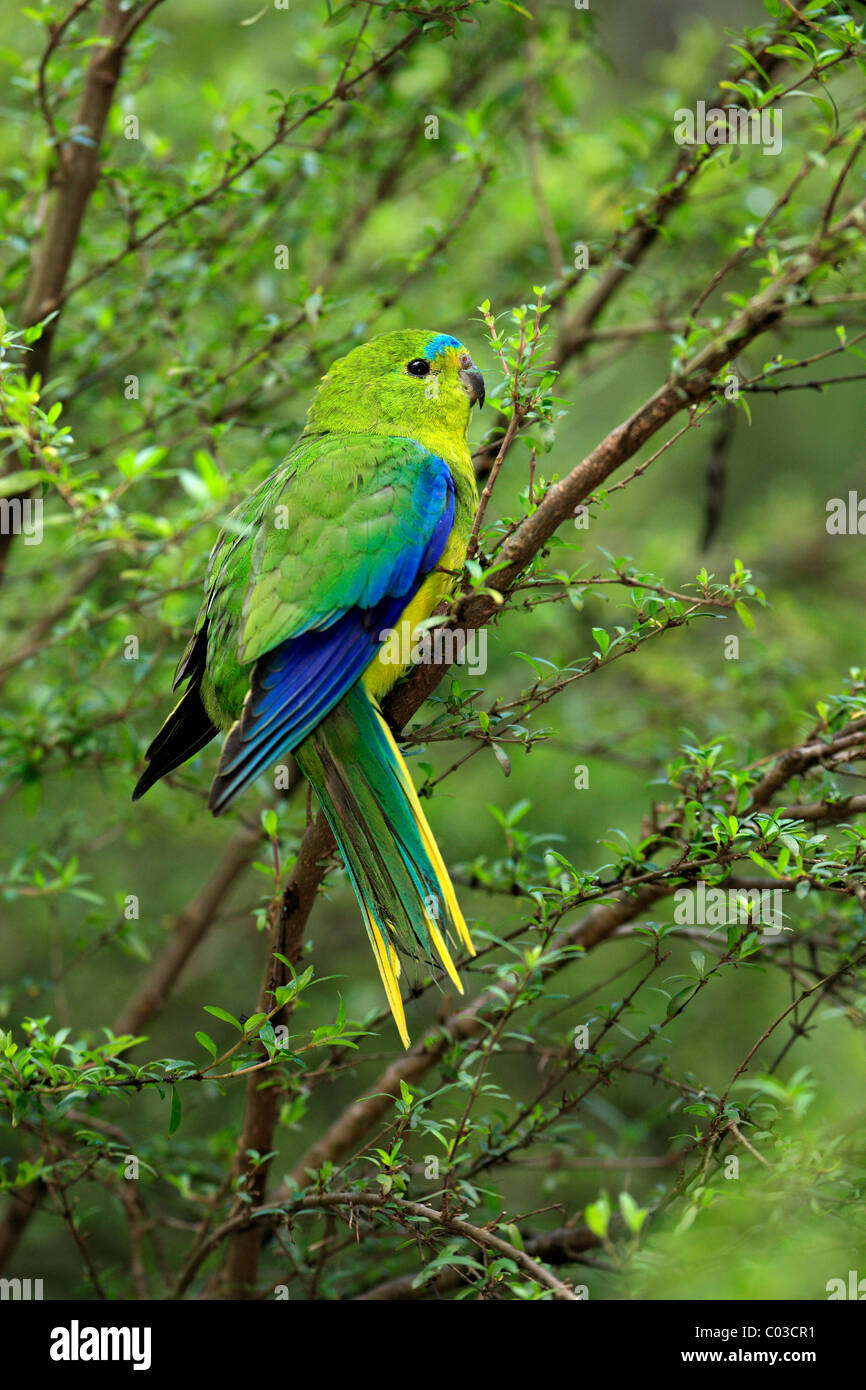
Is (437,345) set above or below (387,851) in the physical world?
above

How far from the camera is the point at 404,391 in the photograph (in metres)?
2.98

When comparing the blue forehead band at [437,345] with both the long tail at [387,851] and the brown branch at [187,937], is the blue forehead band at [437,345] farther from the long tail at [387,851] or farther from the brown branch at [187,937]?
the brown branch at [187,937]

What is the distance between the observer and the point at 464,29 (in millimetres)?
3961

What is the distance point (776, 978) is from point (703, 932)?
2.84m

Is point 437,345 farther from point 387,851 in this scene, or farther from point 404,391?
point 387,851

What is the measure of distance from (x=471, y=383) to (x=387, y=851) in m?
1.42

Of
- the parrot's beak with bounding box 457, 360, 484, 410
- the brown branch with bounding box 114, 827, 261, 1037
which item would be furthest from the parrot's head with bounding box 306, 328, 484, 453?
the brown branch with bounding box 114, 827, 261, 1037

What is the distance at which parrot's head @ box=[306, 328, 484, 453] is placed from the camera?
2.95 meters

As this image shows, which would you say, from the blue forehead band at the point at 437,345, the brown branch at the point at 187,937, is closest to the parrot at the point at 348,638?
the blue forehead band at the point at 437,345

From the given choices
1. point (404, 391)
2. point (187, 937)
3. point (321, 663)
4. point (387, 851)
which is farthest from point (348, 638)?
point (187, 937)
